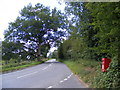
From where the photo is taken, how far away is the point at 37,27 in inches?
1553

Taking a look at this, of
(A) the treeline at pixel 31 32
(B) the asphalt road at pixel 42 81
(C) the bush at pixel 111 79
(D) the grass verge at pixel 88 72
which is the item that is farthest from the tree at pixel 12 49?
(C) the bush at pixel 111 79

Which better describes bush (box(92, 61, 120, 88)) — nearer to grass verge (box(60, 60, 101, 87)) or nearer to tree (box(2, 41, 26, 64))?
grass verge (box(60, 60, 101, 87))

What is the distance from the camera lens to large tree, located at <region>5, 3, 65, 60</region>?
39.0 m

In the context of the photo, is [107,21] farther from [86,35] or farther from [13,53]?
[13,53]

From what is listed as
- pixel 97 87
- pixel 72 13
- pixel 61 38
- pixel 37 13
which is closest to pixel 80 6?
pixel 72 13

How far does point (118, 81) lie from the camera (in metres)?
5.69

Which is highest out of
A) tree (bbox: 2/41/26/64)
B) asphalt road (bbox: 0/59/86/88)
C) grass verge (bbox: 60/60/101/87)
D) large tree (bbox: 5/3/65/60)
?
large tree (bbox: 5/3/65/60)

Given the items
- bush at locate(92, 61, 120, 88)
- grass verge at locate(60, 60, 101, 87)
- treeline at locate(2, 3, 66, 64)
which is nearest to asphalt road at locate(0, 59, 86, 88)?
grass verge at locate(60, 60, 101, 87)

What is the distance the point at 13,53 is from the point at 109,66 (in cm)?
3849

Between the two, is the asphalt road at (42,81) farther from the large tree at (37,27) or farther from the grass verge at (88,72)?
the large tree at (37,27)

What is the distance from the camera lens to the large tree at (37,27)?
3897 cm

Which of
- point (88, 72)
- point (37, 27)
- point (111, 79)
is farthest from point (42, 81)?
point (37, 27)

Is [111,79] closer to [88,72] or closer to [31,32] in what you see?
[88,72]

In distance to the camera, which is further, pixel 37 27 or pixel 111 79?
pixel 37 27
